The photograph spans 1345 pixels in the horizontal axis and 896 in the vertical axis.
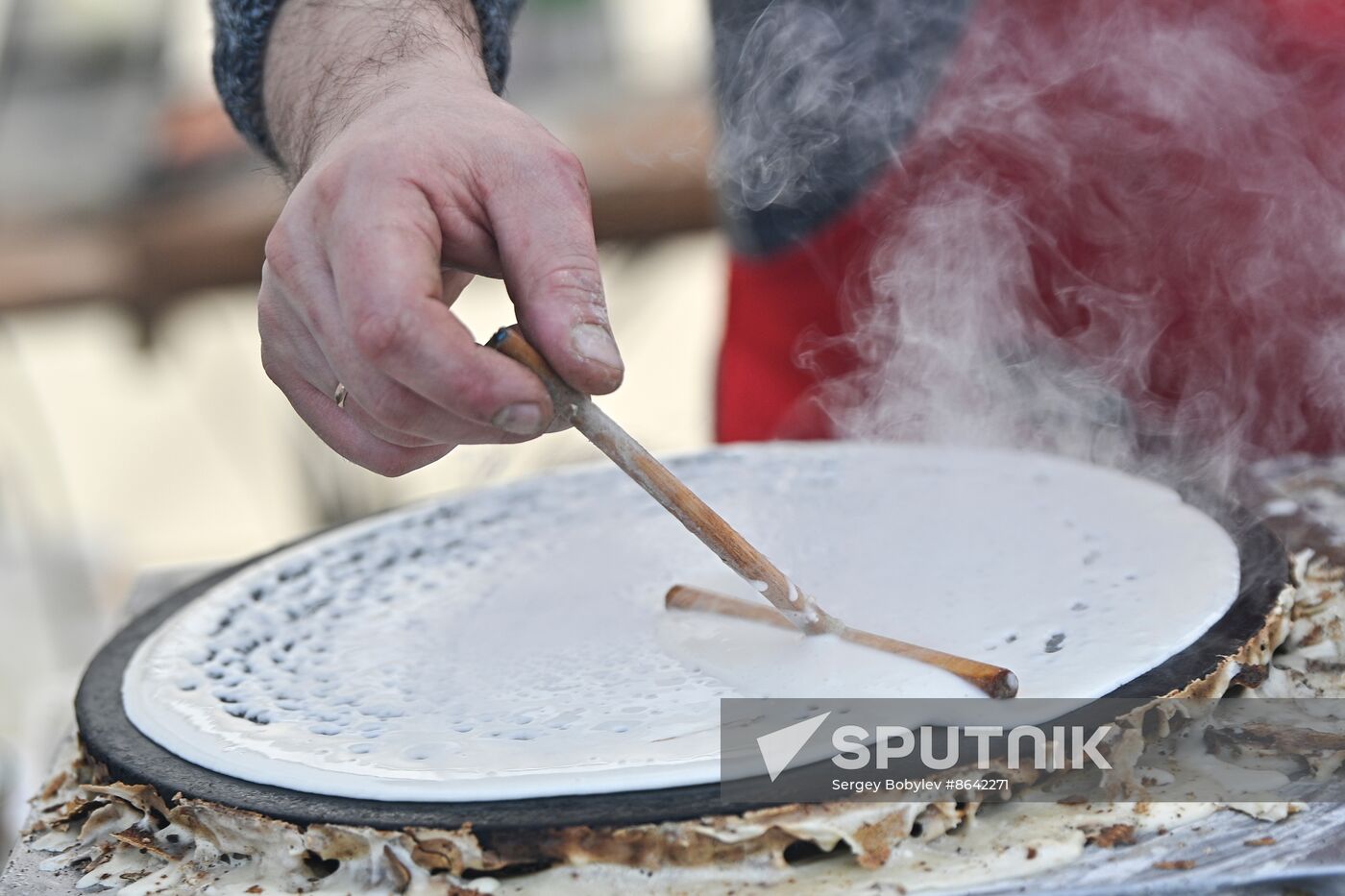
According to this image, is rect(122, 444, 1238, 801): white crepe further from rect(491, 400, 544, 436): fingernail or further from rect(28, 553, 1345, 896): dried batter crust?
rect(491, 400, 544, 436): fingernail

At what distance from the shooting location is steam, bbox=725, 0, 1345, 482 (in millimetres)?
1731

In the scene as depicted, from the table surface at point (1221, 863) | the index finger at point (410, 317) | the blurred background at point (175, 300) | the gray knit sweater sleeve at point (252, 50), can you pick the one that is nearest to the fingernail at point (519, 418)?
the index finger at point (410, 317)

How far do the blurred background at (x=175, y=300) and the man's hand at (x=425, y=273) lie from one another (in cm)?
A: 139

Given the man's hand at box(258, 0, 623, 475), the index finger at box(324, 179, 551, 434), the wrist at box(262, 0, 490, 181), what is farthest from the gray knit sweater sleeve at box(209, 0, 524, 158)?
the index finger at box(324, 179, 551, 434)

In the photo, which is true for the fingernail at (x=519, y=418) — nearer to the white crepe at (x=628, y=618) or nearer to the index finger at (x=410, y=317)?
the index finger at (x=410, y=317)

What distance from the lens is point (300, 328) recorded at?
1.04 m

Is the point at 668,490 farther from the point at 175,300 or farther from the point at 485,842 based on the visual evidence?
the point at 175,300

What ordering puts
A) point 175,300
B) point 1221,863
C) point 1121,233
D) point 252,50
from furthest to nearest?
point 175,300 → point 1121,233 → point 252,50 → point 1221,863

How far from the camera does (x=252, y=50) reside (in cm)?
148

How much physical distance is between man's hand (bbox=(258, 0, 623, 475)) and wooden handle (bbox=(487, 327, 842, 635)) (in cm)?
2

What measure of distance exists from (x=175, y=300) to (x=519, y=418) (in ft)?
9.70

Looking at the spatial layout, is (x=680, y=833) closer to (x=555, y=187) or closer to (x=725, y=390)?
(x=555, y=187)

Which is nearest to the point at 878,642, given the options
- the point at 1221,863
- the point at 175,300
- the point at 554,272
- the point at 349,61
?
the point at 1221,863

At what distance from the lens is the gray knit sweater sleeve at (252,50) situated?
1461 millimetres
